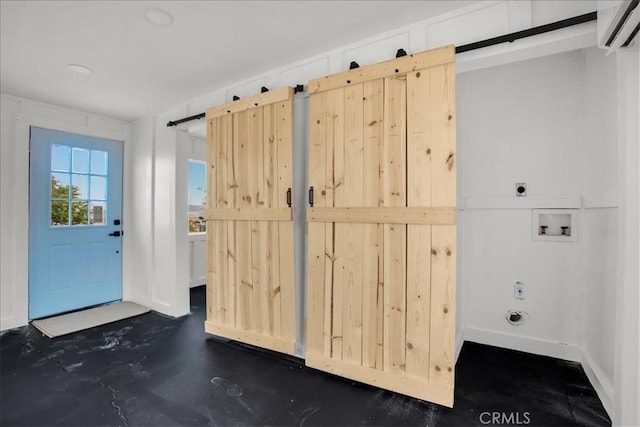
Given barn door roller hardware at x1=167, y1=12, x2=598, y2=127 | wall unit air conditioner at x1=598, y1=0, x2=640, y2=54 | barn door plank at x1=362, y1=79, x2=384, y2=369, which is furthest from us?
barn door plank at x1=362, y1=79, x2=384, y2=369

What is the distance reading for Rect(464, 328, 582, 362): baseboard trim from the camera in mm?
2451

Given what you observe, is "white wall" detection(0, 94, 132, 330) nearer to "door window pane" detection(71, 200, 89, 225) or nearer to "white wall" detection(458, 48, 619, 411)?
"door window pane" detection(71, 200, 89, 225)

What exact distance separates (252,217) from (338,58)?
1.50 m

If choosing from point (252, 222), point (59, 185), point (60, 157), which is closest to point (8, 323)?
point (59, 185)

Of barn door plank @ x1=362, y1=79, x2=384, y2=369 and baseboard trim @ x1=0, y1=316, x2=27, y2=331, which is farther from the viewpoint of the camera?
baseboard trim @ x1=0, y1=316, x2=27, y2=331

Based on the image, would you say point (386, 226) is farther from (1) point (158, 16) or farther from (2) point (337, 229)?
(1) point (158, 16)

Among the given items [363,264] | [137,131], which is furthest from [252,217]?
[137,131]

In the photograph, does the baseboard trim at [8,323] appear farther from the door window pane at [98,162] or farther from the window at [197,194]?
the window at [197,194]

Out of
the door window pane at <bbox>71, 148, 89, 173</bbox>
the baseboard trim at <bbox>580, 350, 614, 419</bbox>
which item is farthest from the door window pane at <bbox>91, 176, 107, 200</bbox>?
the baseboard trim at <bbox>580, 350, 614, 419</bbox>

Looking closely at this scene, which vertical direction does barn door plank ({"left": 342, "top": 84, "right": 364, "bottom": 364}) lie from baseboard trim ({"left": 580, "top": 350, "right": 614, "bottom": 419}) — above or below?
above

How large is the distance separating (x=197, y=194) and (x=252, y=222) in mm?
2860

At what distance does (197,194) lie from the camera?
5.08 metres

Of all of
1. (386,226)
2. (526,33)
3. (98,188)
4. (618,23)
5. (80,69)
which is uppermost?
(80,69)

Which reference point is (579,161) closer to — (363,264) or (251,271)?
(363,264)
